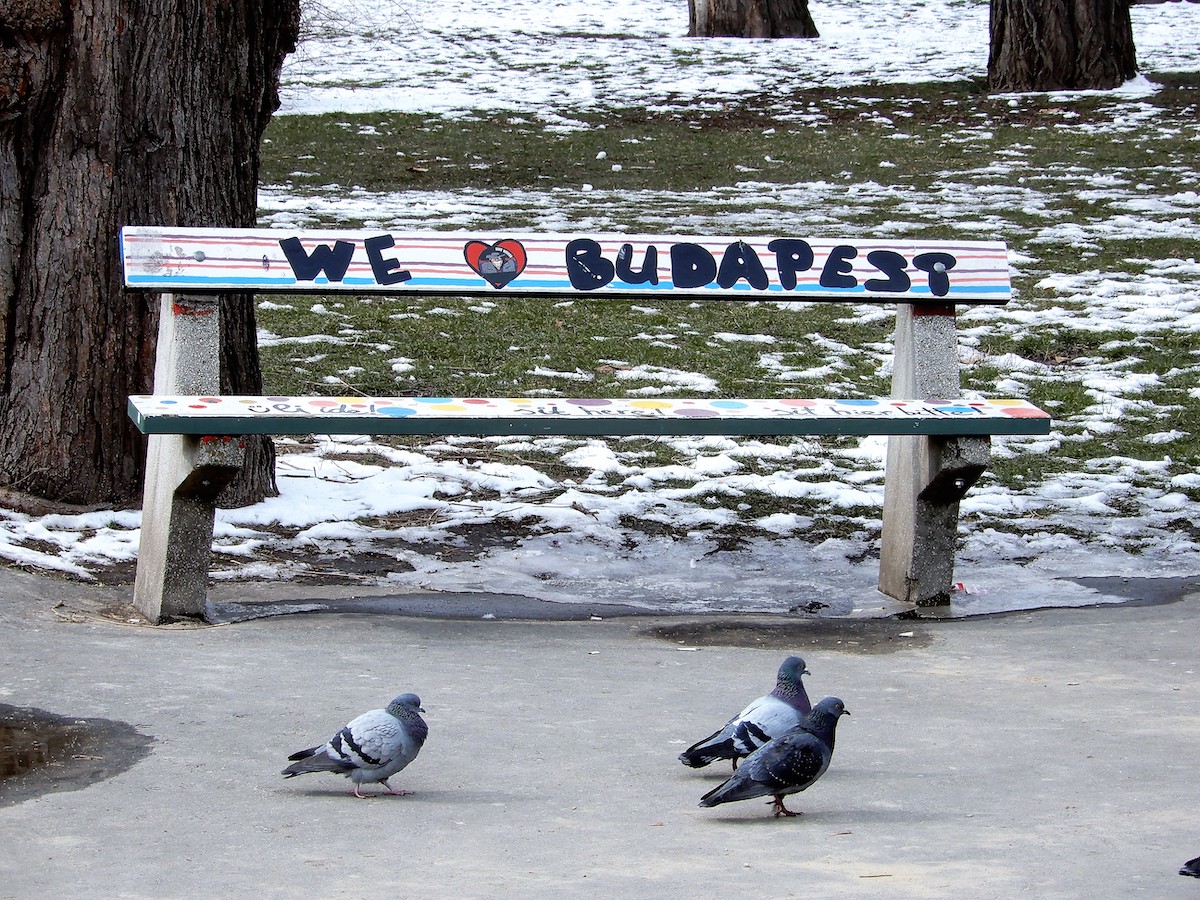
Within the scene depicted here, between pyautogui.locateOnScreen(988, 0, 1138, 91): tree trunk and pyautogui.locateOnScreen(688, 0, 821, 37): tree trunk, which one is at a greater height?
pyautogui.locateOnScreen(688, 0, 821, 37): tree trunk

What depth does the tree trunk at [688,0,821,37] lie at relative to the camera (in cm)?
2197

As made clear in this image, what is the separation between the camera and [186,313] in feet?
17.5

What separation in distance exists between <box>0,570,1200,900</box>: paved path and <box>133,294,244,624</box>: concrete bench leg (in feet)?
0.61

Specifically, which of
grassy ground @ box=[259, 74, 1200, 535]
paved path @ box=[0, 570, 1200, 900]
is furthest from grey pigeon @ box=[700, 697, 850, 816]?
grassy ground @ box=[259, 74, 1200, 535]

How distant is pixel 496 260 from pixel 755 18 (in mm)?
17422

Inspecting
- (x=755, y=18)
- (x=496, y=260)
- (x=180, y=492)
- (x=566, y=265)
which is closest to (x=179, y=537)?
(x=180, y=492)

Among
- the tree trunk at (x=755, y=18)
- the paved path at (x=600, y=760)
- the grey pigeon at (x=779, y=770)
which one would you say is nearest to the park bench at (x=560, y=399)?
the paved path at (x=600, y=760)

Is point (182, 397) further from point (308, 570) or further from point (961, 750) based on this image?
point (961, 750)

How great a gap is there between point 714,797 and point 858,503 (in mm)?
3680

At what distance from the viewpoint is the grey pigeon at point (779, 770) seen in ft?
11.0

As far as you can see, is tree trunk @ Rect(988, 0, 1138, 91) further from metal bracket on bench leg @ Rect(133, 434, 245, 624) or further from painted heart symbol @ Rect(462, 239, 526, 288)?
metal bracket on bench leg @ Rect(133, 434, 245, 624)

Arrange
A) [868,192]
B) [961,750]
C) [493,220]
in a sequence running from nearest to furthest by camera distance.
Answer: [961,750]
[493,220]
[868,192]

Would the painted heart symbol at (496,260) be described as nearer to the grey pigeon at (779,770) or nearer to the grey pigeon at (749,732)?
the grey pigeon at (749,732)

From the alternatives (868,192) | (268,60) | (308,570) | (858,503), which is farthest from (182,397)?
(868,192)
